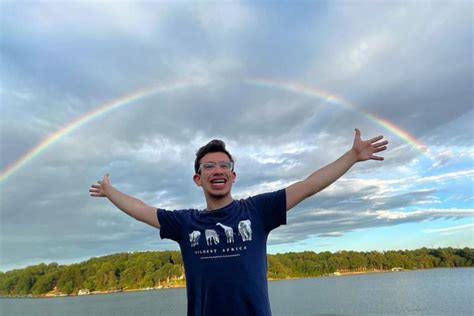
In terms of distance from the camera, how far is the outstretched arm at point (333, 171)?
2969mm

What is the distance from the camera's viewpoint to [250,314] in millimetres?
2605

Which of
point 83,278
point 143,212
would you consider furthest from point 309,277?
point 143,212

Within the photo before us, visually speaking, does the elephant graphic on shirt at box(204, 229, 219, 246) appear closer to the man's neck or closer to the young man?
the young man

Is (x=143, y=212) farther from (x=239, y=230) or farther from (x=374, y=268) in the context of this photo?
(x=374, y=268)

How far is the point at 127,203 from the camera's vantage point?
3.39m

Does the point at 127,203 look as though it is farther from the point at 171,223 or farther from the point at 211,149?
the point at 211,149

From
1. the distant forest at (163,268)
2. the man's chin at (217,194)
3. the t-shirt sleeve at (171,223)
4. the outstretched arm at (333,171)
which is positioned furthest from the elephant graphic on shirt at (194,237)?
the distant forest at (163,268)

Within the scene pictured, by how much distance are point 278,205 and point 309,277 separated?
153840 millimetres

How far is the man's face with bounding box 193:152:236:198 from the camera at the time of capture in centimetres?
303

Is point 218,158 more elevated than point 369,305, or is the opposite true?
point 218,158

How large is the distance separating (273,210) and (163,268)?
132 metres

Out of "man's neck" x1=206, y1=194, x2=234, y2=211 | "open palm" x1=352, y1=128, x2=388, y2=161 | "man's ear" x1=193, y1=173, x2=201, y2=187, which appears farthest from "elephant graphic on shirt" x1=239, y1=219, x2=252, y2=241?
"open palm" x1=352, y1=128, x2=388, y2=161

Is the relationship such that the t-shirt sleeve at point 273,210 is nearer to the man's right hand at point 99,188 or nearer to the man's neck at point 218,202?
the man's neck at point 218,202

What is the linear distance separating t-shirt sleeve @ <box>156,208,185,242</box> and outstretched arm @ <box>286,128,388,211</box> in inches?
30.8
